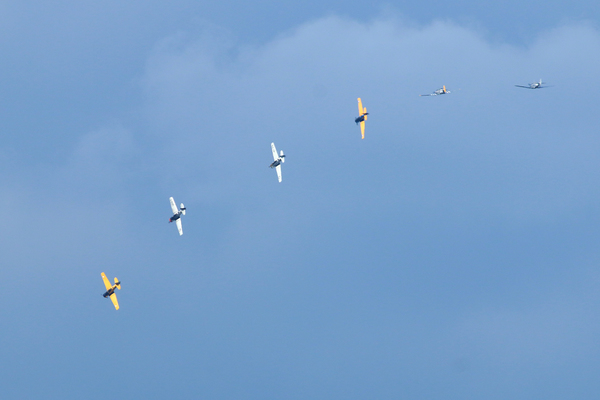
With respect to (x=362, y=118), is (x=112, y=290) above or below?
below

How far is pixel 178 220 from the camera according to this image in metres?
184

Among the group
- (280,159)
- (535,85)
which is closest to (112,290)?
(280,159)

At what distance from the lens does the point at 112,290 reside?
586ft

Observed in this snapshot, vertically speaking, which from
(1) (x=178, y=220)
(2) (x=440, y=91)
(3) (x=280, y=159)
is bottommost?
(1) (x=178, y=220)

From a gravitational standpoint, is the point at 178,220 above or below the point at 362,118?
below

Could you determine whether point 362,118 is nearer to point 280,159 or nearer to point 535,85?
point 280,159

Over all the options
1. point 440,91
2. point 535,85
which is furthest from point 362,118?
point 535,85

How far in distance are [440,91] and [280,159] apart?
4959cm

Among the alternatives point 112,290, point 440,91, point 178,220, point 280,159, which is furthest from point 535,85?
point 112,290

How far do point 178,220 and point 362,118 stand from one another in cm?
6159

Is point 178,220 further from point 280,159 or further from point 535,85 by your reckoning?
point 535,85

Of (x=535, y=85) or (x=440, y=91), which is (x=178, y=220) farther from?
(x=535, y=85)

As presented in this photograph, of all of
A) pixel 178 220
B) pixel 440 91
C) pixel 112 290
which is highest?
pixel 440 91

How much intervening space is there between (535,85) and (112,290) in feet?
440
